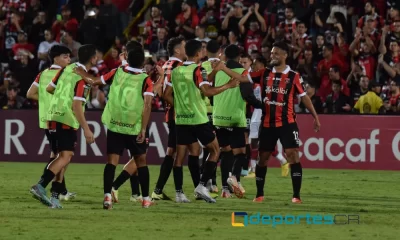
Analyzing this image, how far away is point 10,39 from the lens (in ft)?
94.2

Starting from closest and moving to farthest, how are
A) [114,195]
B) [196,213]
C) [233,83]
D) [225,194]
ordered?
1. [196,213]
2. [233,83]
3. [114,195]
4. [225,194]

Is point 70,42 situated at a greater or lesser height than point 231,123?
greater

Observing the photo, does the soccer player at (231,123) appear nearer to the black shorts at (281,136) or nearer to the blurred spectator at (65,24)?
the black shorts at (281,136)

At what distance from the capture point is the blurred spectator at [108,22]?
2836cm

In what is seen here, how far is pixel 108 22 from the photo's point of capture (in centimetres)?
2838

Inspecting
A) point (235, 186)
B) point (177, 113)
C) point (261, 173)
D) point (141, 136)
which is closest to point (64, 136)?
point (141, 136)

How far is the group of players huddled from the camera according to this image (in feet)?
46.2

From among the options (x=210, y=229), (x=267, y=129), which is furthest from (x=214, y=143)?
(x=210, y=229)

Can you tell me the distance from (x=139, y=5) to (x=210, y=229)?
18.4m

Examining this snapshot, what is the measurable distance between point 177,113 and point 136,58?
1330 mm

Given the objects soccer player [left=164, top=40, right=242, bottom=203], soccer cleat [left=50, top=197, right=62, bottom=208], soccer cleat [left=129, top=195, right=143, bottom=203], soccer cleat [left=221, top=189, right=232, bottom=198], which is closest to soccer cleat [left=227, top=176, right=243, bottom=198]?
soccer cleat [left=221, top=189, right=232, bottom=198]

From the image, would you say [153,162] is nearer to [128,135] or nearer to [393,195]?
[393,195]

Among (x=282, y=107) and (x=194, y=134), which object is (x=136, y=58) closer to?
(x=194, y=134)

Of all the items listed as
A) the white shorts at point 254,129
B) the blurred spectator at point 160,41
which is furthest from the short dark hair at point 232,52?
the blurred spectator at point 160,41
